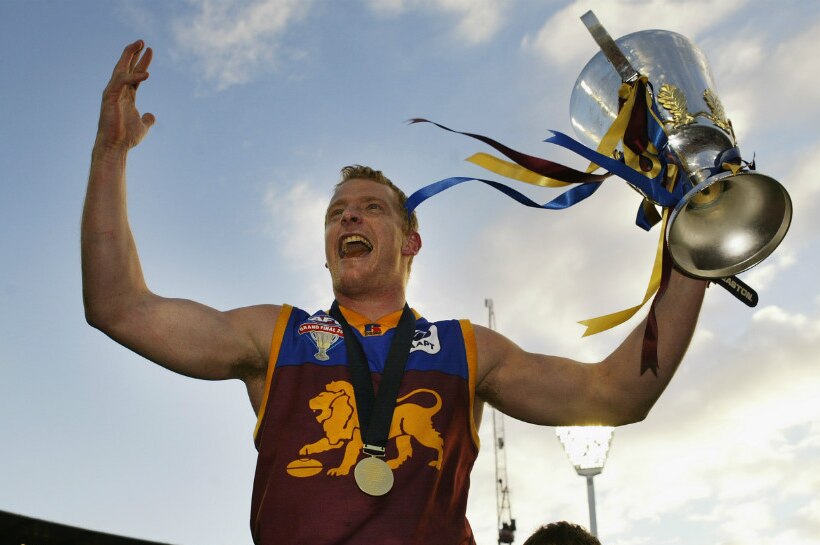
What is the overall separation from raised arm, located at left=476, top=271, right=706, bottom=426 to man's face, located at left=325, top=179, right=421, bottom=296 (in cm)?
57

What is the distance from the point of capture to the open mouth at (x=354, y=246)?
3.88 metres

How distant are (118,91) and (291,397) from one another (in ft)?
4.38

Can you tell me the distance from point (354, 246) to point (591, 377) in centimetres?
123

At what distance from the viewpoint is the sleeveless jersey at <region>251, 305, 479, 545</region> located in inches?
116

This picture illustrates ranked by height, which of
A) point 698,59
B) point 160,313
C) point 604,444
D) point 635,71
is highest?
point 604,444

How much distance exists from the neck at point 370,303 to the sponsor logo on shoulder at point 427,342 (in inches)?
10.8

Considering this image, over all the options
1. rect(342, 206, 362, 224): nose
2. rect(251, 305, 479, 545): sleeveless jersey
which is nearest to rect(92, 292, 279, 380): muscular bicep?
rect(251, 305, 479, 545): sleeveless jersey

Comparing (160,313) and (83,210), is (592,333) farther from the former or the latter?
(83,210)

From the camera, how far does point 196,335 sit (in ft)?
10.6

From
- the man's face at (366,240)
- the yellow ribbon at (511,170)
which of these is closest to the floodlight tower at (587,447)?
the man's face at (366,240)

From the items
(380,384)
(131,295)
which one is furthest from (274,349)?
(131,295)

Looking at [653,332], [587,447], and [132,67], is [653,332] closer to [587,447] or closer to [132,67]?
[132,67]

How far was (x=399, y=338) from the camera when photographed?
343 cm

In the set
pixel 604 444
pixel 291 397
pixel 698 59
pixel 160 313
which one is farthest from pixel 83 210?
pixel 604 444
